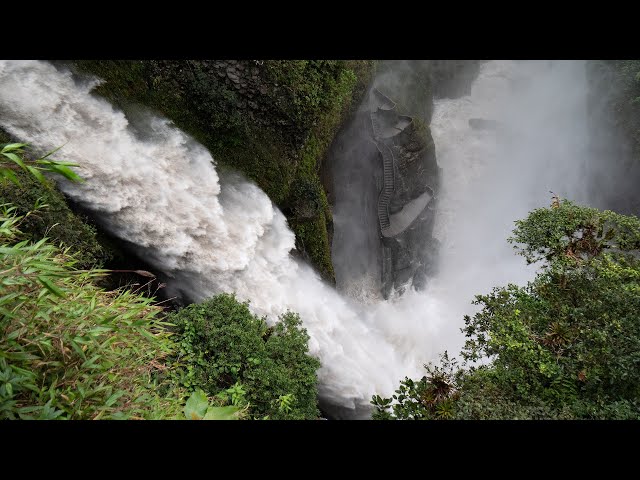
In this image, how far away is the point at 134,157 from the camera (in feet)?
23.5

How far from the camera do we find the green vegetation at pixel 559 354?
5.09 m

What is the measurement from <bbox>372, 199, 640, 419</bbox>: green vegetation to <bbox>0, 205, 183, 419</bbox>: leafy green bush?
3.12 metres

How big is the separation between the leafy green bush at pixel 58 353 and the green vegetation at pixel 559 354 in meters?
3.12

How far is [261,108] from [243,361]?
5370 mm

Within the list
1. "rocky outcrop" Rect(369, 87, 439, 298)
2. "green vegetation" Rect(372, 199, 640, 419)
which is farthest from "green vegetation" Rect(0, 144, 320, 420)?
"rocky outcrop" Rect(369, 87, 439, 298)

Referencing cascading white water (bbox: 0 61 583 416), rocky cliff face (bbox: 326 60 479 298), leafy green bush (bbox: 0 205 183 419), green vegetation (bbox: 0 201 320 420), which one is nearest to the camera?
leafy green bush (bbox: 0 205 183 419)

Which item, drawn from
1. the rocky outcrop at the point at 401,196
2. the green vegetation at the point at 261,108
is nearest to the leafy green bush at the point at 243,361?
the green vegetation at the point at 261,108

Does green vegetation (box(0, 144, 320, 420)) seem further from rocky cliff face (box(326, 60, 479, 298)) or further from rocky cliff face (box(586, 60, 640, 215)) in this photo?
rocky cliff face (box(586, 60, 640, 215))

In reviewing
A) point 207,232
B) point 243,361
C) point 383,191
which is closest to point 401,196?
point 383,191

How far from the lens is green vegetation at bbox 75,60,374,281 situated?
7.62 meters

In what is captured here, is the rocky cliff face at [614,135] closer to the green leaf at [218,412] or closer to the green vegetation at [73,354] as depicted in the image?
the green vegetation at [73,354]

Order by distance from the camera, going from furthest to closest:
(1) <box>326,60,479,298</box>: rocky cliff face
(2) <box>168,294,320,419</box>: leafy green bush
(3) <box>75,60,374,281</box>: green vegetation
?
1. (1) <box>326,60,479,298</box>: rocky cliff face
2. (3) <box>75,60,374,281</box>: green vegetation
3. (2) <box>168,294,320,419</box>: leafy green bush

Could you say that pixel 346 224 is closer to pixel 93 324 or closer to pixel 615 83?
pixel 93 324

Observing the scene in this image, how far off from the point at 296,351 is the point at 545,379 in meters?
3.60
